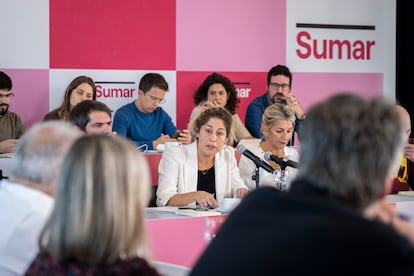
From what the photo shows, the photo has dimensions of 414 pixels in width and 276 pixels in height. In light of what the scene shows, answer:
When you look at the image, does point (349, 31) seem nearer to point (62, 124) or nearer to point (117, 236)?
point (62, 124)

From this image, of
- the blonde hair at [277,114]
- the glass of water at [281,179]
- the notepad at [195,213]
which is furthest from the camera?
the blonde hair at [277,114]

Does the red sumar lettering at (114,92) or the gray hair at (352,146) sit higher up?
the red sumar lettering at (114,92)

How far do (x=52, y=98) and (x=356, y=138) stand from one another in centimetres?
588

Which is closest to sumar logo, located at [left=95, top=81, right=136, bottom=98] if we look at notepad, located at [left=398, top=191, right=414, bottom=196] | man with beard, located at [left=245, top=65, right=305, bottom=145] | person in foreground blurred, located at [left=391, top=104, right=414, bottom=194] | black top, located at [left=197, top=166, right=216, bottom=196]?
man with beard, located at [left=245, top=65, right=305, bottom=145]

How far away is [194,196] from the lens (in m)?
4.37

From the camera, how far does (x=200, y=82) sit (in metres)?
7.71

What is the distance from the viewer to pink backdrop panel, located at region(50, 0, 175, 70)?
23.4ft

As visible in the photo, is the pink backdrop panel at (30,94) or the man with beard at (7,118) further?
the pink backdrop panel at (30,94)

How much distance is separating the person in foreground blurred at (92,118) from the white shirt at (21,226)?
1.91 m

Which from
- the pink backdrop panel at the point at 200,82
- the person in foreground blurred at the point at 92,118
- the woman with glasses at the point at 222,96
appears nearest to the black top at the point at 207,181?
the person in foreground blurred at the point at 92,118

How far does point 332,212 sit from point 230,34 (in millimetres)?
6441

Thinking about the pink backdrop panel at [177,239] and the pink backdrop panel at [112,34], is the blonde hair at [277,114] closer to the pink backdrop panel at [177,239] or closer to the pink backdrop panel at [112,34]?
the pink backdrop panel at [177,239]

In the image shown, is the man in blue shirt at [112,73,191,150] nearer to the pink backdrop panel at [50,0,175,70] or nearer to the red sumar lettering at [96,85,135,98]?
the red sumar lettering at [96,85,135,98]

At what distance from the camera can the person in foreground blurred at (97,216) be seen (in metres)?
1.71
